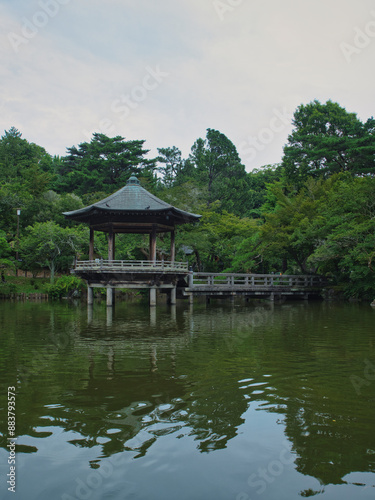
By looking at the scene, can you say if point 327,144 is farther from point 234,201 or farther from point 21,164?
point 21,164

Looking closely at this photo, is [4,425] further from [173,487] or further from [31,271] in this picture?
[31,271]

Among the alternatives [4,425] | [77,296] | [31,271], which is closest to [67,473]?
[4,425]

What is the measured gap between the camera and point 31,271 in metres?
37.6

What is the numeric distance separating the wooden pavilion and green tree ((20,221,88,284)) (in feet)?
33.0

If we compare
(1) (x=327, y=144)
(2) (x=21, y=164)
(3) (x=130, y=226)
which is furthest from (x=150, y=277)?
(2) (x=21, y=164)

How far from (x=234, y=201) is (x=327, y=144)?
41.1 feet

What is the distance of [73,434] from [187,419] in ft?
4.19

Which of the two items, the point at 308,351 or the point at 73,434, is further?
the point at 308,351

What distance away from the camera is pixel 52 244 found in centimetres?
3209

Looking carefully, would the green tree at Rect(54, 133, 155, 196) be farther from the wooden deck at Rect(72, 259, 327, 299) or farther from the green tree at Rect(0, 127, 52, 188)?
the wooden deck at Rect(72, 259, 327, 299)

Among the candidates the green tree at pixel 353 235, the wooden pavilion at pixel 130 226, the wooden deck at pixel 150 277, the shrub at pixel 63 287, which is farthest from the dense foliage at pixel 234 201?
the wooden pavilion at pixel 130 226

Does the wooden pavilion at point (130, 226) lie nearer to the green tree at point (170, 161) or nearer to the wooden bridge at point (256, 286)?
the wooden bridge at point (256, 286)

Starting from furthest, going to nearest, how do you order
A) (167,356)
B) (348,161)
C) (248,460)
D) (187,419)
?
(348,161) → (167,356) → (187,419) → (248,460)

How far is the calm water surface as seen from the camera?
3479mm
